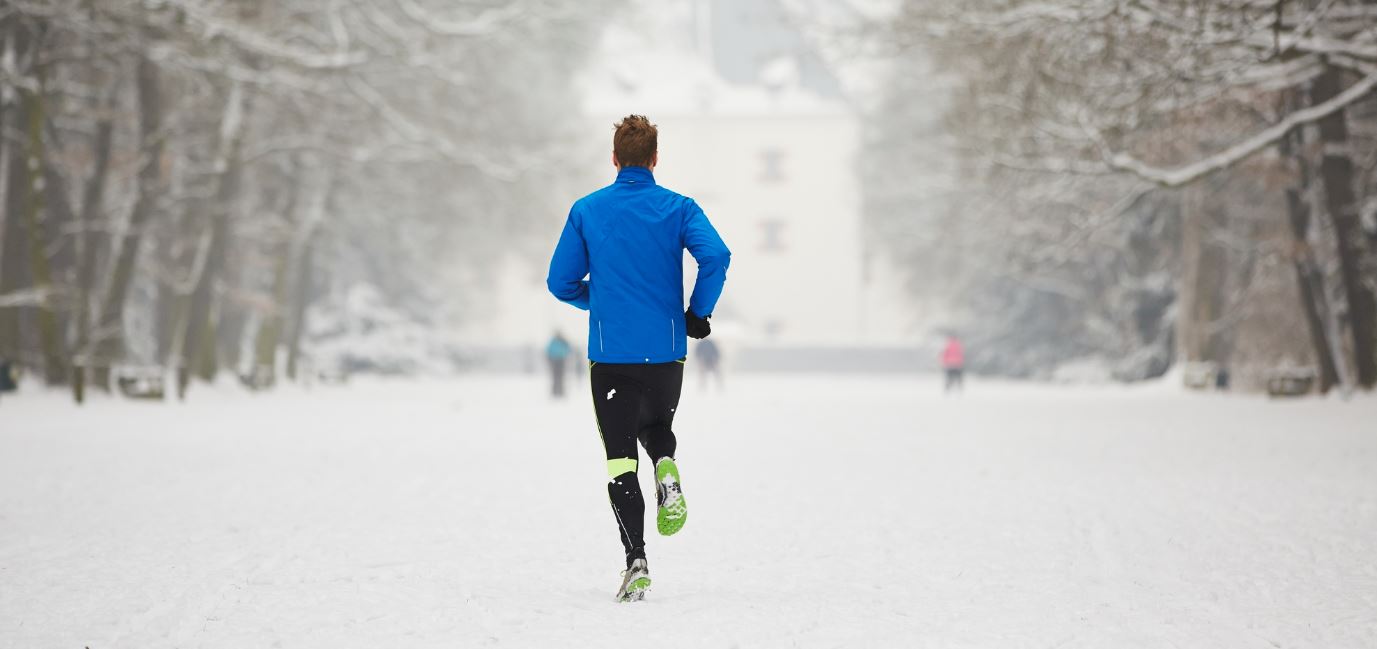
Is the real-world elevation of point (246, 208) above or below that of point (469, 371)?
above

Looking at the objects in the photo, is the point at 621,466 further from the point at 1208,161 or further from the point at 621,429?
the point at 1208,161

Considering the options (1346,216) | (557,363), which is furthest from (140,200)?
(1346,216)

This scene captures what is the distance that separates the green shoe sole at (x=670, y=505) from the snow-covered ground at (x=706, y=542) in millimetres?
348

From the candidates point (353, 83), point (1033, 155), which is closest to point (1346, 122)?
point (1033, 155)

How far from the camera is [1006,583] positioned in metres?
6.83

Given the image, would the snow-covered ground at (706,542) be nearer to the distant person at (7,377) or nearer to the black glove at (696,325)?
the black glove at (696,325)

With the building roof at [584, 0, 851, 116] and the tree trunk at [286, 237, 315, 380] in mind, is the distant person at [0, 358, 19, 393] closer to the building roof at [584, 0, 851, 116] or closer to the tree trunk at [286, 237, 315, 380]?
the tree trunk at [286, 237, 315, 380]

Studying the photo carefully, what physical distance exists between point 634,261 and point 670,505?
991mm

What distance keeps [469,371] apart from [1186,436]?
1333 inches

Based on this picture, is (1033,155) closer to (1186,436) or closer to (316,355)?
(1186,436)

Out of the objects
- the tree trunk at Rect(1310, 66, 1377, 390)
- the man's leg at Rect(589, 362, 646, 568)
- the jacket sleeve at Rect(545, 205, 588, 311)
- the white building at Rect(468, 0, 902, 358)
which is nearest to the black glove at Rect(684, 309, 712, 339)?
the man's leg at Rect(589, 362, 646, 568)

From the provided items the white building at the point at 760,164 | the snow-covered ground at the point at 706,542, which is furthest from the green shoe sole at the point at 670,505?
the white building at the point at 760,164

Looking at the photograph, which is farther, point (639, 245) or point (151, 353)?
point (151, 353)

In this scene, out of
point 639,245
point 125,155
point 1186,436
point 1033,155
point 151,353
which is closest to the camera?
point 639,245
